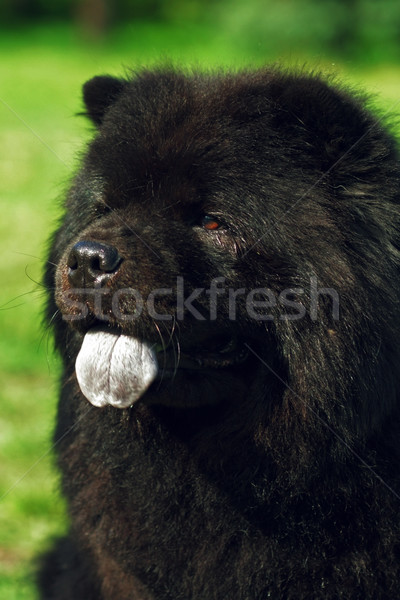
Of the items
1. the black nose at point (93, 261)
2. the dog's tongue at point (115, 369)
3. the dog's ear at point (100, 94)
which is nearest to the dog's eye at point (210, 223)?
the black nose at point (93, 261)

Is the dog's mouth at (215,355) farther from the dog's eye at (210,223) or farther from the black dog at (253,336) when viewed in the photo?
the dog's eye at (210,223)

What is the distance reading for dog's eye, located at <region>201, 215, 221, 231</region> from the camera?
3260mm

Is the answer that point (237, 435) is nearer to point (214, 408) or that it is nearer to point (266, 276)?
point (214, 408)

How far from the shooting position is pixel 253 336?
3.21m

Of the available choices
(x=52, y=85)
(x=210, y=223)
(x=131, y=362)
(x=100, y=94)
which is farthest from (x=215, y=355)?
(x=52, y=85)

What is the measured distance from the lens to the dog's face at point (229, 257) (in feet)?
10.2

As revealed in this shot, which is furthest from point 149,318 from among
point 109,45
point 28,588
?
point 109,45

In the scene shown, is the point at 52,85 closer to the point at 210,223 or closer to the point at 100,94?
the point at 100,94

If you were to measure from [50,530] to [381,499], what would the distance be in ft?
7.83

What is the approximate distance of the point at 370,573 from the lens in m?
3.22

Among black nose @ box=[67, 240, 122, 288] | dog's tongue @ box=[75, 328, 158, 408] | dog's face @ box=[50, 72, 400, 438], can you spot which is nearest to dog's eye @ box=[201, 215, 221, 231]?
dog's face @ box=[50, 72, 400, 438]

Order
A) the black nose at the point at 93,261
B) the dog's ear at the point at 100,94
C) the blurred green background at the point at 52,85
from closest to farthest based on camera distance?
the black nose at the point at 93,261
the dog's ear at the point at 100,94
the blurred green background at the point at 52,85

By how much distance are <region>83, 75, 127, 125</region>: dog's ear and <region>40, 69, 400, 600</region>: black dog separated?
44cm

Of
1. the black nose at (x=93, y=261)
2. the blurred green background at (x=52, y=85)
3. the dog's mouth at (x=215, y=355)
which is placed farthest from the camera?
the blurred green background at (x=52, y=85)
